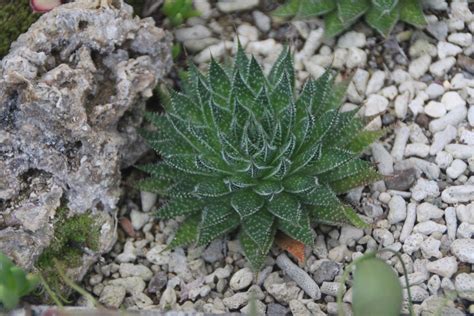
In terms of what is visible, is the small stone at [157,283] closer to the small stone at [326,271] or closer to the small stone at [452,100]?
the small stone at [326,271]

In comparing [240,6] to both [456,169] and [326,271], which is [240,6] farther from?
[326,271]

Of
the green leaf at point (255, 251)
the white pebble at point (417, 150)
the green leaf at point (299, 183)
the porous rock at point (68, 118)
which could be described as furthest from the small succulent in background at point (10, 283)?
the white pebble at point (417, 150)

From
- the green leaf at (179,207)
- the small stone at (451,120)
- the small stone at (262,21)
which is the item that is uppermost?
the small stone at (262,21)

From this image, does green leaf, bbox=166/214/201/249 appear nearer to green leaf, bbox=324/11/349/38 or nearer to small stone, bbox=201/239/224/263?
small stone, bbox=201/239/224/263

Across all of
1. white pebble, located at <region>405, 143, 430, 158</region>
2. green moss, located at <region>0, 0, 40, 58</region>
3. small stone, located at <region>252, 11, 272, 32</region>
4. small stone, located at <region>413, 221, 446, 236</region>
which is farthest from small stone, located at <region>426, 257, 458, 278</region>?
green moss, located at <region>0, 0, 40, 58</region>

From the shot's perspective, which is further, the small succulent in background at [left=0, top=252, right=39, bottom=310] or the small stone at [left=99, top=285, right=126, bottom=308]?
the small stone at [left=99, top=285, right=126, bottom=308]

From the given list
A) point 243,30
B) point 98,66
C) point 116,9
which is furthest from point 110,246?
point 243,30
